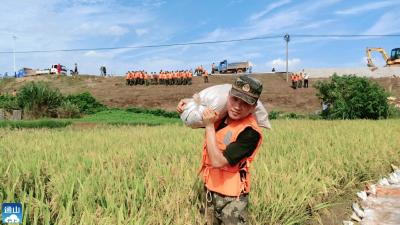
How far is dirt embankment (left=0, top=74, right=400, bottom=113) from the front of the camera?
1106 inches

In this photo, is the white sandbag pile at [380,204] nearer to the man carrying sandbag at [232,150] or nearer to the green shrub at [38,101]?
the man carrying sandbag at [232,150]

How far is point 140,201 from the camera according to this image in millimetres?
3473

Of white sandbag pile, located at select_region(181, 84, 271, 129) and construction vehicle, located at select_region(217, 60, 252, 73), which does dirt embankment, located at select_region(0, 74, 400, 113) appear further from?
white sandbag pile, located at select_region(181, 84, 271, 129)

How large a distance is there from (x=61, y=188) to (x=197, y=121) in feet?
4.79

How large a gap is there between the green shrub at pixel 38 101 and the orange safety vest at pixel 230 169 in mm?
19563

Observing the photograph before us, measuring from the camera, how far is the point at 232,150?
273cm

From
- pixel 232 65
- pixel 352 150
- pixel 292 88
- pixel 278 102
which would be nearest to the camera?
pixel 352 150

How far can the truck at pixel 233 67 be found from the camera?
44.4m

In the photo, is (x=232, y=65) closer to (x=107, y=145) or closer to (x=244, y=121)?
(x=107, y=145)

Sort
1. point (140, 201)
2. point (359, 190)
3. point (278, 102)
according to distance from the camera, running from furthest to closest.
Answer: point (278, 102) < point (359, 190) < point (140, 201)

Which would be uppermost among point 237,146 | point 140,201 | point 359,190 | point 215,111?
point 215,111

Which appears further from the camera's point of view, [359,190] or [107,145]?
[107,145]

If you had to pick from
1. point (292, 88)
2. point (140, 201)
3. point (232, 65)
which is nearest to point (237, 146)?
point (140, 201)

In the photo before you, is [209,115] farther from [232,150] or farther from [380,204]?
[380,204]
